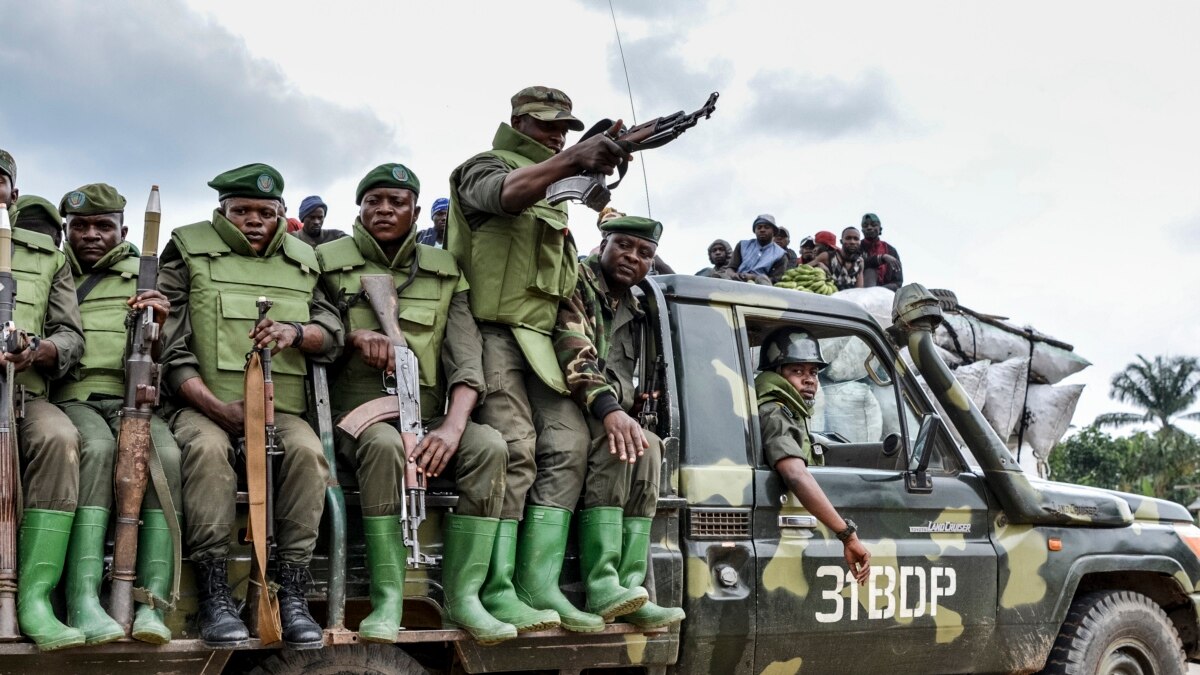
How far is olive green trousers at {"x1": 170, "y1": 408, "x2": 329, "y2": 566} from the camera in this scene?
3.54m

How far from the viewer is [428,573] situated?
404 cm

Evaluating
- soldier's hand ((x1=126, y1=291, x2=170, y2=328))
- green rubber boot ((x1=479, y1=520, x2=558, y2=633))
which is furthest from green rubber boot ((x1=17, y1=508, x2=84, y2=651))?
green rubber boot ((x1=479, y1=520, x2=558, y2=633))

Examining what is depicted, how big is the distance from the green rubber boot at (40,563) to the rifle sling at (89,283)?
3.11 ft

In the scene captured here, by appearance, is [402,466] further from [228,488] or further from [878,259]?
[878,259]

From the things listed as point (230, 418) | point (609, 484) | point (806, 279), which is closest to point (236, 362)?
point (230, 418)

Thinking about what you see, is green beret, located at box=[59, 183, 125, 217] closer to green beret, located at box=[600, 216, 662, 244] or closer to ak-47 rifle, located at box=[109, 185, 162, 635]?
ak-47 rifle, located at box=[109, 185, 162, 635]

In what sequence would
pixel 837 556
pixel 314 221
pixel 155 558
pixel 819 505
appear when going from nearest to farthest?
pixel 155 558 < pixel 819 505 < pixel 837 556 < pixel 314 221

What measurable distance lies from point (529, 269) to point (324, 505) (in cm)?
115

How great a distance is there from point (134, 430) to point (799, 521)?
2.47 meters

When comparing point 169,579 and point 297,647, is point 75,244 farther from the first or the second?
point 297,647

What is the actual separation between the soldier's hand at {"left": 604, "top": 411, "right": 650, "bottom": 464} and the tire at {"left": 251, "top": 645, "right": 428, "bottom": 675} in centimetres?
96

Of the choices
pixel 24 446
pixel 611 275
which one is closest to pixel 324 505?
pixel 24 446

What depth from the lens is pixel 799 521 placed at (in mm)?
4754

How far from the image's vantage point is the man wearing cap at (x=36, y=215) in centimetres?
427
